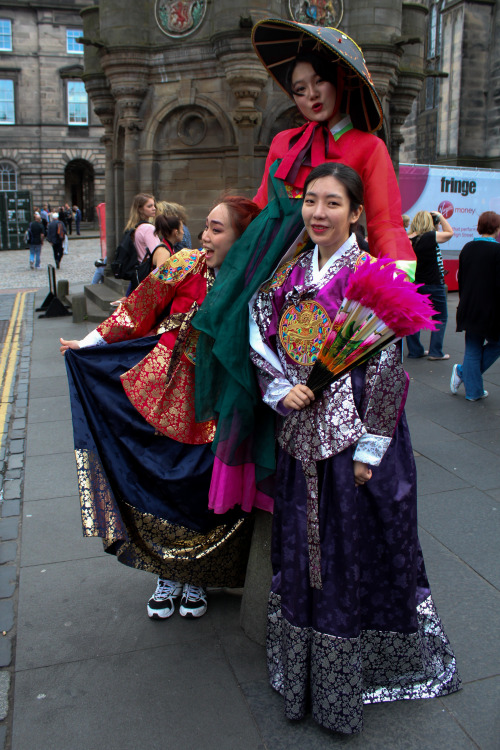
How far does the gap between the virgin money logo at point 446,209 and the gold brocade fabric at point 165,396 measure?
1225cm

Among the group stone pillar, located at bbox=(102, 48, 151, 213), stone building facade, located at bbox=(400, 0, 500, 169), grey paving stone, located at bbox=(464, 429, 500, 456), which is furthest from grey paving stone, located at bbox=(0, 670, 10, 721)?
stone building facade, located at bbox=(400, 0, 500, 169)

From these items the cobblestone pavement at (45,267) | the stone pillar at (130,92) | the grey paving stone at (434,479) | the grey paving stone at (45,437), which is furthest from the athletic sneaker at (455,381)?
the cobblestone pavement at (45,267)

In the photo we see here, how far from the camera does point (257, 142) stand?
432 inches

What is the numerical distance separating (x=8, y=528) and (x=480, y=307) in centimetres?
480

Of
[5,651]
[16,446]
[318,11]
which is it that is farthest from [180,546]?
[318,11]

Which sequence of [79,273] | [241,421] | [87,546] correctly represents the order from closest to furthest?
[241,421]
[87,546]
[79,273]

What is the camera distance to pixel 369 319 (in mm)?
2174

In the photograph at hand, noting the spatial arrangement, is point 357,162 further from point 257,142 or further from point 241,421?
point 257,142

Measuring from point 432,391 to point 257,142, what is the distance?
19.0 feet

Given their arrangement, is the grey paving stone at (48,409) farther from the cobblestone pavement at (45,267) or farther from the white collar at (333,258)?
the cobblestone pavement at (45,267)

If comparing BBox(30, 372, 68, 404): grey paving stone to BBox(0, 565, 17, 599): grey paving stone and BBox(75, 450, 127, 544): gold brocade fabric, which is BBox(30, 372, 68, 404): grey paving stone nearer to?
BBox(0, 565, 17, 599): grey paving stone

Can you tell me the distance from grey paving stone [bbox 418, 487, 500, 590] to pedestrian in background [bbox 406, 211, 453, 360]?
4.20 metres

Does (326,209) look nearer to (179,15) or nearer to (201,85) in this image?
(201,85)

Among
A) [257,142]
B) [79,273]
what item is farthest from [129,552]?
[79,273]
